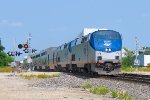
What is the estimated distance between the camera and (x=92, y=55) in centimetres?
3625

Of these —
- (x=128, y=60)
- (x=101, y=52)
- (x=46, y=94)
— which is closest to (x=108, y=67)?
(x=101, y=52)

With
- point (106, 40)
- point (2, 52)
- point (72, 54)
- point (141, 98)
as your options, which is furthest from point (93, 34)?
point (2, 52)

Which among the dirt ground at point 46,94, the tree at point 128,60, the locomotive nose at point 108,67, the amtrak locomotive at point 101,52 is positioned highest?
the tree at point 128,60

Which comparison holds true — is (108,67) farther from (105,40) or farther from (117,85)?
(117,85)

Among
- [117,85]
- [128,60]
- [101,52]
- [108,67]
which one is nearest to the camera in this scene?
[117,85]

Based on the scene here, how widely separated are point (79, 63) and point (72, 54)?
5068 millimetres

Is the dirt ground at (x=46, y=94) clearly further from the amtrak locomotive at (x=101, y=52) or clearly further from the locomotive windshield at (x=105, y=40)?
the locomotive windshield at (x=105, y=40)

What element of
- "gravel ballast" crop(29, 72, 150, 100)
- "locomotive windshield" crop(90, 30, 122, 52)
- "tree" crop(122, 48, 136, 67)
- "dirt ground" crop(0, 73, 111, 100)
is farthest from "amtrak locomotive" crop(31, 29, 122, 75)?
"tree" crop(122, 48, 136, 67)

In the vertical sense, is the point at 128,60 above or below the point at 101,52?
above

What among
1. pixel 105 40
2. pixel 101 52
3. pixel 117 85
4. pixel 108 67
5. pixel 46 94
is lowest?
pixel 46 94

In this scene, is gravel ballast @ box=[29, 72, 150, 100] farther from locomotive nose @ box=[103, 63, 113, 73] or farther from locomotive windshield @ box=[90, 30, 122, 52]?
locomotive windshield @ box=[90, 30, 122, 52]

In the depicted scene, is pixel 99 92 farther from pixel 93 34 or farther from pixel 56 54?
pixel 56 54

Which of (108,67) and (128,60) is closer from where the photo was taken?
(108,67)

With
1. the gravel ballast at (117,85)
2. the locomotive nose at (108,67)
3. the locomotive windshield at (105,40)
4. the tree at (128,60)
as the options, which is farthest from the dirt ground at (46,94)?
the tree at (128,60)
